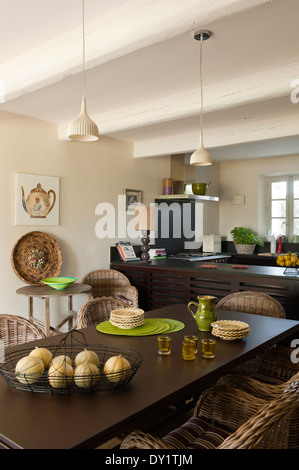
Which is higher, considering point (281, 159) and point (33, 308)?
point (281, 159)

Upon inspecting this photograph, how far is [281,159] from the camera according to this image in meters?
6.60

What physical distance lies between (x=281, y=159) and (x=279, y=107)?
120 inches

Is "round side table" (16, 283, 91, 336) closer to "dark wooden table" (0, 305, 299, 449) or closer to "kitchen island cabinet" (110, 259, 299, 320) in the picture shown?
"kitchen island cabinet" (110, 259, 299, 320)

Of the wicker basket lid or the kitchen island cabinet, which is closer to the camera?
the kitchen island cabinet

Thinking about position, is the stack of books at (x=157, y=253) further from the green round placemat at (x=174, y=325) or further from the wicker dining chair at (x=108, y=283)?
the green round placemat at (x=174, y=325)

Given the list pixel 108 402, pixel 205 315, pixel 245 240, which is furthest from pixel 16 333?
pixel 245 240

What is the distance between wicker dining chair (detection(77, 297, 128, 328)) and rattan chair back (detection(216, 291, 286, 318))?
78cm

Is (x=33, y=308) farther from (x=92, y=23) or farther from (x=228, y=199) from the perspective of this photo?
(x=228, y=199)

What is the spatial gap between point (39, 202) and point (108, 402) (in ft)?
10.3

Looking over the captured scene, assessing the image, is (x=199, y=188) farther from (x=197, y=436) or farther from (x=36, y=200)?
(x=197, y=436)

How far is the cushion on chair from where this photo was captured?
1556 mm

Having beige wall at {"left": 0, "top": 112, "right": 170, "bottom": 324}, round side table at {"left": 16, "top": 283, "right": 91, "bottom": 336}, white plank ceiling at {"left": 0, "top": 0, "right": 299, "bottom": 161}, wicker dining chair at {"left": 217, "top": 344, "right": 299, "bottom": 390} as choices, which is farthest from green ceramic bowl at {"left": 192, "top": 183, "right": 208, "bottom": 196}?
wicker dining chair at {"left": 217, "top": 344, "right": 299, "bottom": 390}

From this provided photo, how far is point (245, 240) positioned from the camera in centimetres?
662
